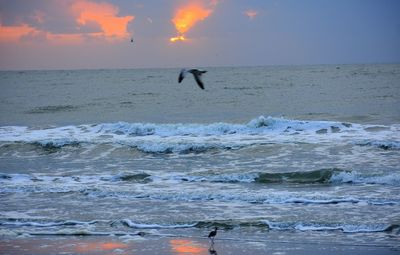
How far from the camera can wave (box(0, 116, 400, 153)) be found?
21156mm

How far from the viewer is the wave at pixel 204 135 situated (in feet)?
69.4

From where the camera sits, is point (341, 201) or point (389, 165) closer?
point (341, 201)

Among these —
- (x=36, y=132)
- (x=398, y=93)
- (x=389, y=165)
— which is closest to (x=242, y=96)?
(x=398, y=93)

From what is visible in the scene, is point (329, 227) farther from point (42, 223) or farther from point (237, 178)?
point (42, 223)

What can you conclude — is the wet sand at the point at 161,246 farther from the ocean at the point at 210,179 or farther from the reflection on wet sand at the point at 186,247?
the ocean at the point at 210,179

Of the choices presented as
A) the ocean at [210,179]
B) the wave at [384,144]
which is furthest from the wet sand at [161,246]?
the wave at [384,144]

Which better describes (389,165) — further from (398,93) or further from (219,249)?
(398,93)

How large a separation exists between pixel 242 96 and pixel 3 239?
124 feet

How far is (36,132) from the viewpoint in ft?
91.0

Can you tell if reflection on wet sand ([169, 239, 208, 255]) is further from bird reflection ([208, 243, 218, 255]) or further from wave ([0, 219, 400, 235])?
wave ([0, 219, 400, 235])

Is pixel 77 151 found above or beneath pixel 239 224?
above

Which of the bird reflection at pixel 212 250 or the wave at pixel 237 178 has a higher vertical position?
the wave at pixel 237 178

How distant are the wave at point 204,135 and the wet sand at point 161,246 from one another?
35.2ft

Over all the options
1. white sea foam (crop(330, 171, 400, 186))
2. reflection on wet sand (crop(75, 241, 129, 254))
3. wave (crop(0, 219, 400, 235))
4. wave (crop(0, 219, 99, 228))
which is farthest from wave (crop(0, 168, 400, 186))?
reflection on wet sand (crop(75, 241, 129, 254))
